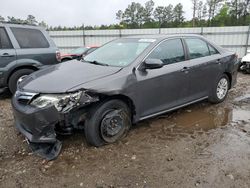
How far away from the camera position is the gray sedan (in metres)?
2.84

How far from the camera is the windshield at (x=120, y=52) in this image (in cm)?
363

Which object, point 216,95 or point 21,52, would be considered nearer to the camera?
point 216,95

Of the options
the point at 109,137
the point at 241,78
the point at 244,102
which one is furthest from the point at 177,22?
the point at 109,137

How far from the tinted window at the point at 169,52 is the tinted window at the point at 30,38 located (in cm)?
331

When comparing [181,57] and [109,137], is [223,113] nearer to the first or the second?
[181,57]

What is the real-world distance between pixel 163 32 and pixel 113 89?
42.0 ft

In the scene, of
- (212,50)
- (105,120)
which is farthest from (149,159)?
(212,50)

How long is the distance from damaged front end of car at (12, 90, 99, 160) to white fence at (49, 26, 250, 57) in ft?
37.4

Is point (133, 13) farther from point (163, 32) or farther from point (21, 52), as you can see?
point (21, 52)

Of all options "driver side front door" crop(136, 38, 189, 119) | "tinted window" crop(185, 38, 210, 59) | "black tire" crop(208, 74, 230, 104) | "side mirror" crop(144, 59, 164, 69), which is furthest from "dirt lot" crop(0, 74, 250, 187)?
"tinted window" crop(185, 38, 210, 59)

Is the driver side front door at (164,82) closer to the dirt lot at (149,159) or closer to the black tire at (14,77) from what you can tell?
the dirt lot at (149,159)

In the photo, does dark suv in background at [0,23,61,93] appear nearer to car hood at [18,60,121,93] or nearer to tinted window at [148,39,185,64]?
car hood at [18,60,121,93]

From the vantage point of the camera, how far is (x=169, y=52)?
3969 millimetres

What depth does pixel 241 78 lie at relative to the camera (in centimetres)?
830
